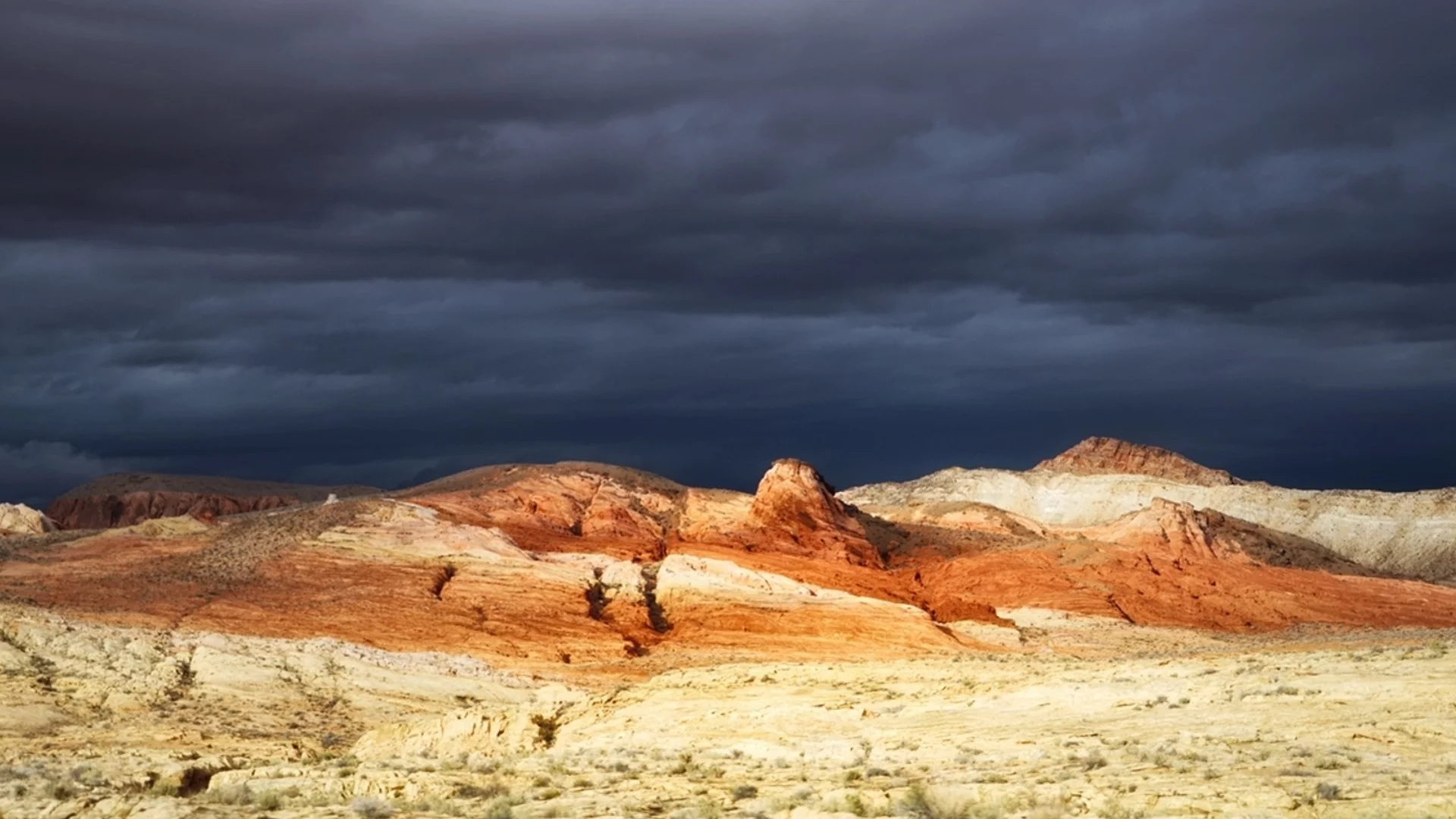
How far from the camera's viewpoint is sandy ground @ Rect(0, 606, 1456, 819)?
19125mm

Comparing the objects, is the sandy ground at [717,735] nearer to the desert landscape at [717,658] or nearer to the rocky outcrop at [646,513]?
the desert landscape at [717,658]

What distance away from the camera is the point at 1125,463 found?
149 m

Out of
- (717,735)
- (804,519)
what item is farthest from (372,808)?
(804,519)

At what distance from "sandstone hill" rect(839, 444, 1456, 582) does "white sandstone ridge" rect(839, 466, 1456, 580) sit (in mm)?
92

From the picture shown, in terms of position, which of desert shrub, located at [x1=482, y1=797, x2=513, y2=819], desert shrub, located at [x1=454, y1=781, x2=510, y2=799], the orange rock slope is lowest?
desert shrub, located at [x1=454, y1=781, x2=510, y2=799]

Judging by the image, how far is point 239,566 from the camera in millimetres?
62500

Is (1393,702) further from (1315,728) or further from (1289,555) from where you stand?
(1289,555)

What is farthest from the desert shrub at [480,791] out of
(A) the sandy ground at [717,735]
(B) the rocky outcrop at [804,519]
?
(B) the rocky outcrop at [804,519]

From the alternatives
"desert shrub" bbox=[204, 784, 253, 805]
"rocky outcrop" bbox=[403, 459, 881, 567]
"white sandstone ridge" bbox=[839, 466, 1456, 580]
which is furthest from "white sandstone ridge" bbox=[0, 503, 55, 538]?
"desert shrub" bbox=[204, 784, 253, 805]

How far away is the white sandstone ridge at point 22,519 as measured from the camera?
104 m

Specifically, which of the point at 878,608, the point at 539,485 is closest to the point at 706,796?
the point at 878,608

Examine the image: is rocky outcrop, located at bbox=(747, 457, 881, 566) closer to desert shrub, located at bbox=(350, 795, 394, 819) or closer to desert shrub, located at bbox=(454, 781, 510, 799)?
desert shrub, located at bbox=(454, 781, 510, 799)

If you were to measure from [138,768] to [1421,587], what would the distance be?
7089 cm

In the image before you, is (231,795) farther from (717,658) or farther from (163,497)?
(163,497)
